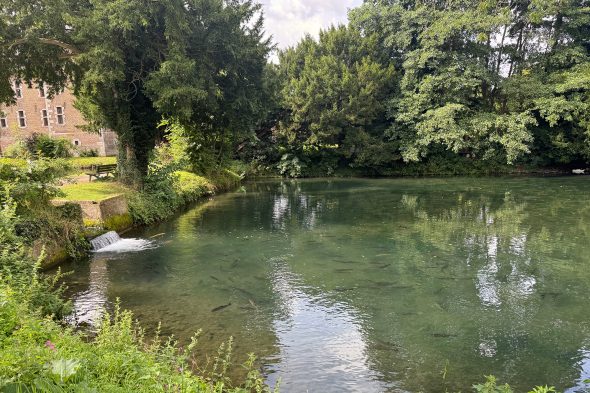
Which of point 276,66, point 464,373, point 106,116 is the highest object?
point 276,66

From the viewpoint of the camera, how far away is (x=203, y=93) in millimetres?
16406

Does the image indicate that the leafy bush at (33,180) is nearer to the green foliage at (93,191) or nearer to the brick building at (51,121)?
the green foliage at (93,191)

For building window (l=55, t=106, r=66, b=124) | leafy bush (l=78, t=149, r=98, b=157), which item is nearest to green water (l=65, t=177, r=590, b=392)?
leafy bush (l=78, t=149, r=98, b=157)

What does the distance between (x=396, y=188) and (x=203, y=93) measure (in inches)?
721

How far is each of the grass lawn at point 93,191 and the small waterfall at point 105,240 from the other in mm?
1415

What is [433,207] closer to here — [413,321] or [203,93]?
[203,93]

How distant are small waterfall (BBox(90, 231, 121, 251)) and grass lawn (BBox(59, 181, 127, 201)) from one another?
55.7 inches

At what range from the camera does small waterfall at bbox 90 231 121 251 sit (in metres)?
13.3

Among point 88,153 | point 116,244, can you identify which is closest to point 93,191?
Result: point 116,244

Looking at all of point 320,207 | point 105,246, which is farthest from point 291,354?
point 320,207

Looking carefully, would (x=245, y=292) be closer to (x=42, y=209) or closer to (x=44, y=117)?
(x=42, y=209)

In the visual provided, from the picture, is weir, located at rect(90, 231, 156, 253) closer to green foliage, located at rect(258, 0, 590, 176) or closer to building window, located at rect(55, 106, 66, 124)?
green foliage, located at rect(258, 0, 590, 176)

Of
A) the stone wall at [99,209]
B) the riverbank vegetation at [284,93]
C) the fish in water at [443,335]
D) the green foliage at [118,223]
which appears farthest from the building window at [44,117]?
the fish in water at [443,335]

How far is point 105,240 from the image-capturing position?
13922 mm
